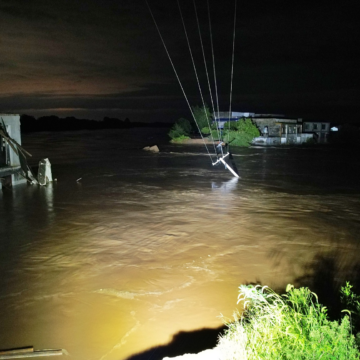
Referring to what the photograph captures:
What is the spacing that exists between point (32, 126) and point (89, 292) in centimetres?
10670

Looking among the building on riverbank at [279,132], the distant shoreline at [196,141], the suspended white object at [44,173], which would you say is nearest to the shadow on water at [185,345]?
the suspended white object at [44,173]

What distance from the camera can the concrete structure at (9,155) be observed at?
14.2m

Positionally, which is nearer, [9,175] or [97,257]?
[97,257]

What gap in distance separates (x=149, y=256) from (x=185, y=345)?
3080mm

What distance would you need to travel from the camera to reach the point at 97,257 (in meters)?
7.18

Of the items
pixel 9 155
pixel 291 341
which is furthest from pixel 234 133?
pixel 291 341

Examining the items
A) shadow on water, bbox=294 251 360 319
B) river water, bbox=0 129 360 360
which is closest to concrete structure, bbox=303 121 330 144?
river water, bbox=0 129 360 360

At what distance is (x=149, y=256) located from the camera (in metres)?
7.26

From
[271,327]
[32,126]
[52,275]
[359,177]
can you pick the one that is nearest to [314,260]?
[271,327]

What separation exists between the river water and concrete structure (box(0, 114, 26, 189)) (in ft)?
2.68

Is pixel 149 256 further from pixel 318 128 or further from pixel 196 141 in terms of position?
pixel 318 128

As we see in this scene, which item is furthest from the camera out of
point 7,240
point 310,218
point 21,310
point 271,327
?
point 310,218

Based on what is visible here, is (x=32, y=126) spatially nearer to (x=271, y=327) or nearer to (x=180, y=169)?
(x=180, y=169)

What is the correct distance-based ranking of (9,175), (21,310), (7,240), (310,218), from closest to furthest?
(21,310) → (7,240) → (310,218) → (9,175)
